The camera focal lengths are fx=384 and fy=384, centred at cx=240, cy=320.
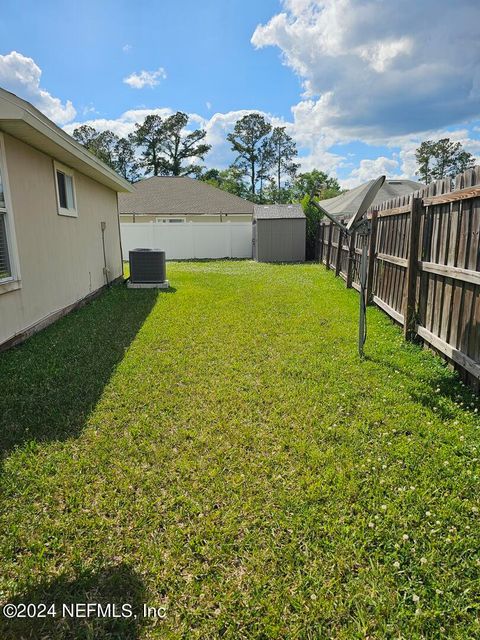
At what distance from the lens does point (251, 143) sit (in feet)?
149

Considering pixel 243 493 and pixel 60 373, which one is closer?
pixel 243 493

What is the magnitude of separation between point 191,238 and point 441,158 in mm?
42727

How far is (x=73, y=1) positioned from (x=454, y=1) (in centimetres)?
631

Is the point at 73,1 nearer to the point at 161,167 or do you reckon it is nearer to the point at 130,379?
the point at 130,379

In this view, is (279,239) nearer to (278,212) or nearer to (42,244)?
(278,212)

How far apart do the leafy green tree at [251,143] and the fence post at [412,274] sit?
142ft

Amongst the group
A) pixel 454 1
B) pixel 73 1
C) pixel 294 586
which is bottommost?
pixel 294 586

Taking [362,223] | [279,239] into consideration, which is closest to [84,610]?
[362,223]

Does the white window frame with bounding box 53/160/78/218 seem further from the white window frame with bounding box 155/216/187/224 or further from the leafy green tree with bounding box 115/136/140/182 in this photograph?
the leafy green tree with bounding box 115/136/140/182

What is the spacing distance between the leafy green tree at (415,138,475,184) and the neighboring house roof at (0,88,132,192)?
48.2 metres

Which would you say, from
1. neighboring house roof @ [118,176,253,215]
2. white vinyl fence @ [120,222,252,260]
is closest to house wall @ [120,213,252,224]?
neighboring house roof @ [118,176,253,215]

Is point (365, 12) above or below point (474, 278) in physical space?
above

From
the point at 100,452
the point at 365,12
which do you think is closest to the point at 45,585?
the point at 100,452

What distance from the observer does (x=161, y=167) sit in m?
42.5
